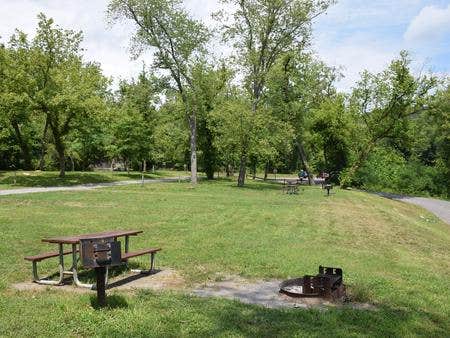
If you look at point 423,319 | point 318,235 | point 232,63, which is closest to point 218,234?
point 318,235

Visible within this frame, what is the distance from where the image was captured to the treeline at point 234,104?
3119 centimetres

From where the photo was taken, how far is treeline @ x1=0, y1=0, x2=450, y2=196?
31188 millimetres

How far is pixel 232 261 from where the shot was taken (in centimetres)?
987

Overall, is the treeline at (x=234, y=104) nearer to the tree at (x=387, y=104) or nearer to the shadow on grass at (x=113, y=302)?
the tree at (x=387, y=104)

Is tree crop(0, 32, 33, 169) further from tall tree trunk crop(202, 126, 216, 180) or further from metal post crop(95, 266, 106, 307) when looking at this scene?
metal post crop(95, 266, 106, 307)

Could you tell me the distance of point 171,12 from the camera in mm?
32031

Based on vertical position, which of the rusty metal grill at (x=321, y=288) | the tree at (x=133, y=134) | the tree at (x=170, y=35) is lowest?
the rusty metal grill at (x=321, y=288)

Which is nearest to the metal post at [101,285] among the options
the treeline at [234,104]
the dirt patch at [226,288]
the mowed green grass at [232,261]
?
the mowed green grass at [232,261]

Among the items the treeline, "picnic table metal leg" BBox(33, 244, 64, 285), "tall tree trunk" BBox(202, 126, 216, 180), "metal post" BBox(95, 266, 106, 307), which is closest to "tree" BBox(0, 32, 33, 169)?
the treeline

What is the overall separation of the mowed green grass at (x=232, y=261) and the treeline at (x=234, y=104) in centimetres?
1157

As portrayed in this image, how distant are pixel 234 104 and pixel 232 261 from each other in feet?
75.7

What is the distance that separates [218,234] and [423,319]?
23.0ft

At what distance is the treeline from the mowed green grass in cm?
1157

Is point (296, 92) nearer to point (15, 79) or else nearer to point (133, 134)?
point (133, 134)
